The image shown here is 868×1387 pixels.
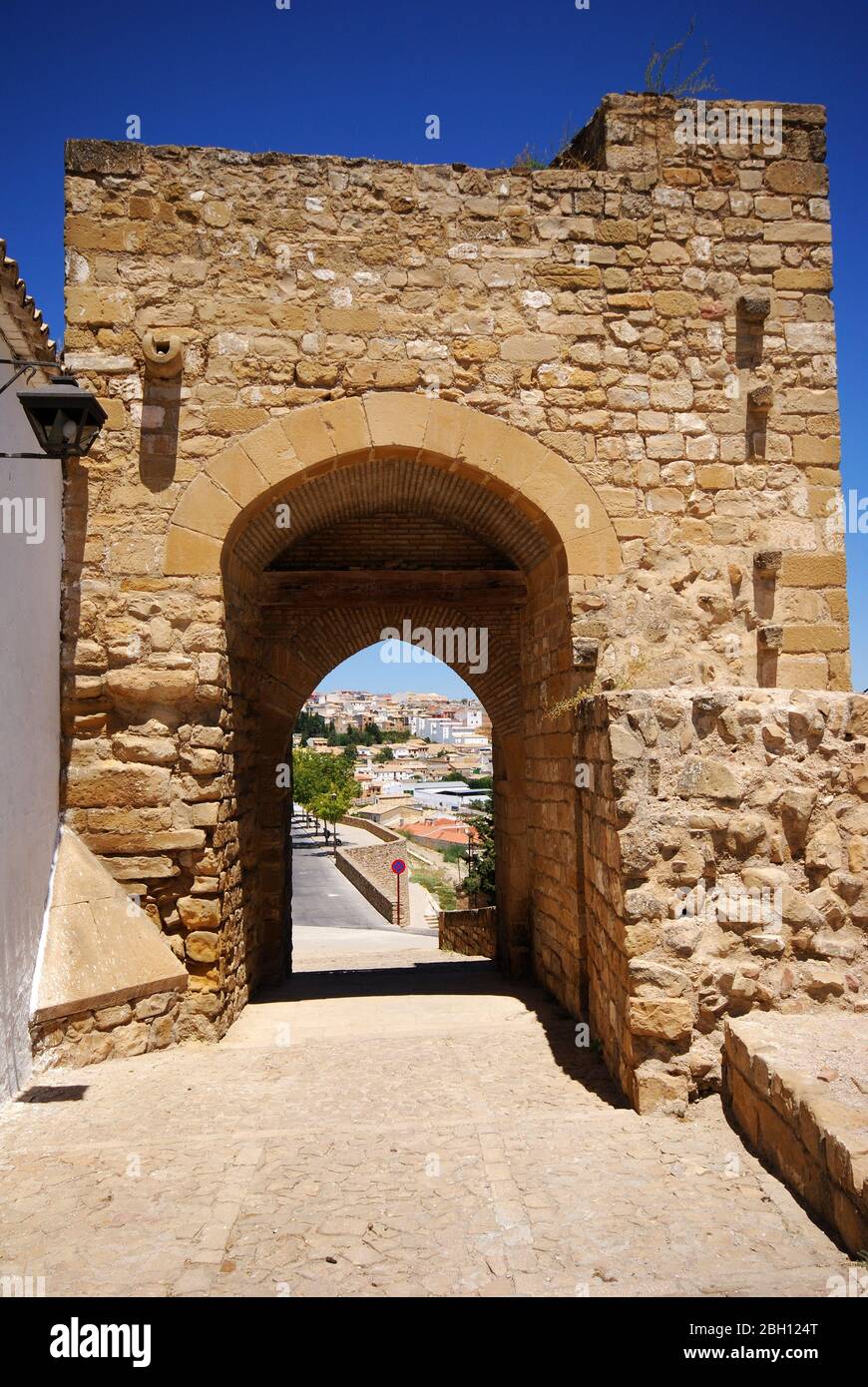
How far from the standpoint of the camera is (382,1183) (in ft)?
11.8

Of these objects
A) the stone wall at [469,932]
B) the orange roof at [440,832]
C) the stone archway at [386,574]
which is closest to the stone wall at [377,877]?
the orange roof at [440,832]

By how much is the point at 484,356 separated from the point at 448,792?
204 ft

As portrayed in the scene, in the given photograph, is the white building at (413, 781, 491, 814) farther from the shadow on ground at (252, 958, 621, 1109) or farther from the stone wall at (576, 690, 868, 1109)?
the stone wall at (576, 690, 868, 1109)

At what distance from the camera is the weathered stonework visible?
220 inches

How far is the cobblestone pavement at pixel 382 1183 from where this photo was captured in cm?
293

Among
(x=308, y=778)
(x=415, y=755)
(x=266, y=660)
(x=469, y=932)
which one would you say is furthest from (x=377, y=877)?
(x=415, y=755)

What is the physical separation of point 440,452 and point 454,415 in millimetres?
247

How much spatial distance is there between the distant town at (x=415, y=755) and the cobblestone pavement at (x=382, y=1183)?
592cm

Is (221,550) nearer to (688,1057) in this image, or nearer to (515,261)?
(515,261)

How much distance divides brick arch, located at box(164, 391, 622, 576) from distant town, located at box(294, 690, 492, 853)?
4.65 meters

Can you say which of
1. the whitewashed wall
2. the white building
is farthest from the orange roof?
the whitewashed wall

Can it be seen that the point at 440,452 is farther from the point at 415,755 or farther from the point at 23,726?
the point at 415,755

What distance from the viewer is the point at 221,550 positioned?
5.71 m
